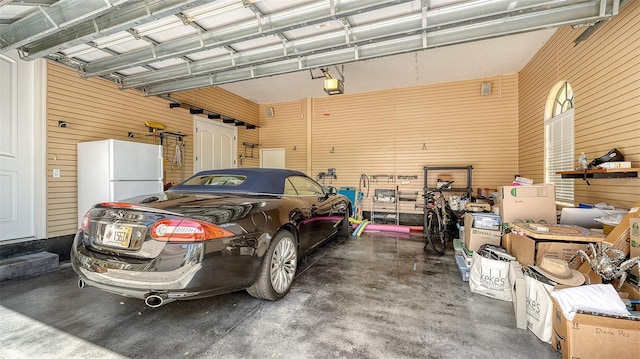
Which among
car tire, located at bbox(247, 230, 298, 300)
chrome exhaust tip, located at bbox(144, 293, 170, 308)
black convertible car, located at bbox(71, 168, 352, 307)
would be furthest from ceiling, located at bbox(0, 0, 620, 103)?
chrome exhaust tip, located at bbox(144, 293, 170, 308)

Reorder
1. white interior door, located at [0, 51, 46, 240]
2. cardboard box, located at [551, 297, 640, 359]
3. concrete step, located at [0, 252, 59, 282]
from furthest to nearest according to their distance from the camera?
white interior door, located at [0, 51, 46, 240] → concrete step, located at [0, 252, 59, 282] → cardboard box, located at [551, 297, 640, 359]

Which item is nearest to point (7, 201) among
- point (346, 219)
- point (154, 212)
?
point (154, 212)

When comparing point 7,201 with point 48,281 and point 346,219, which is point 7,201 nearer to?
point 48,281

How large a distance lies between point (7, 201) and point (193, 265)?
3647 mm

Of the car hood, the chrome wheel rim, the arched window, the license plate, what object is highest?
the arched window

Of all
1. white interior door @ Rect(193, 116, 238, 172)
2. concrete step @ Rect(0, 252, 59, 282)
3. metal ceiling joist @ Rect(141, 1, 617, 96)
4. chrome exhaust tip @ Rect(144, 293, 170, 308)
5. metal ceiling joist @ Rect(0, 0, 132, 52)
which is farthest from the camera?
white interior door @ Rect(193, 116, 238, 172)

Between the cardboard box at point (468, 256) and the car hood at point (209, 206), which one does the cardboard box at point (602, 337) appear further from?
the car hood at point (209, 206)

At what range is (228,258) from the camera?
183 centimetres

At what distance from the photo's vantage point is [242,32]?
2844 mm

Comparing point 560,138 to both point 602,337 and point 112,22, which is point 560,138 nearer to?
point 602,337

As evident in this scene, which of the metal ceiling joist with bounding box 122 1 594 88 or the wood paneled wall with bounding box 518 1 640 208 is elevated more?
the metal ceiling joist with bounding box 122 1 594 88

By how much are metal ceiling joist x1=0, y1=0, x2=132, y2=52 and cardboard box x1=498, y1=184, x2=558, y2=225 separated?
445 centimetres

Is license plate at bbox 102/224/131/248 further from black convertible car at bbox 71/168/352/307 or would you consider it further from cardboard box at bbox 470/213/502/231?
cardboard box at bbox 470/213/502/231

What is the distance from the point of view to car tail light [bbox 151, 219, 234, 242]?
166cm
